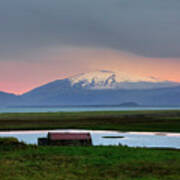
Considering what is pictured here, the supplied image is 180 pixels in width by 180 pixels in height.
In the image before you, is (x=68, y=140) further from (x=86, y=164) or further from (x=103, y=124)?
A: (x=103, y=124)

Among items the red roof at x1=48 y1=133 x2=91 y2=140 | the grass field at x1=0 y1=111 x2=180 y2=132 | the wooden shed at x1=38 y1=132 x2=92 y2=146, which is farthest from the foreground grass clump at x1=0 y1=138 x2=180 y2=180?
the grass field at x1=0 y1=111 x2=180 y2=132

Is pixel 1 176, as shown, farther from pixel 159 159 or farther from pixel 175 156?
pixel 175 156

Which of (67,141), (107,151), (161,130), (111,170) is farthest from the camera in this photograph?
(161,130)

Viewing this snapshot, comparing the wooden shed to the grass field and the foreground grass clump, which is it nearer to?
the foreground grass clump

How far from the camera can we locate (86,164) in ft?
109

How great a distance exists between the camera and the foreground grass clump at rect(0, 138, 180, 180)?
2808 centimetres

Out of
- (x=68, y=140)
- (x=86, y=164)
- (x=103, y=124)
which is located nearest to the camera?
(x=86, y=164)

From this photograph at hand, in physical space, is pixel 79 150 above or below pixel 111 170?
above

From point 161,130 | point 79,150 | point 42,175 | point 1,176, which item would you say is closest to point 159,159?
point 79,150

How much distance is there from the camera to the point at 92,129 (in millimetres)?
98750

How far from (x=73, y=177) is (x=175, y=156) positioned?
46.0 feet

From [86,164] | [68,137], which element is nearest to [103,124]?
[68,137]

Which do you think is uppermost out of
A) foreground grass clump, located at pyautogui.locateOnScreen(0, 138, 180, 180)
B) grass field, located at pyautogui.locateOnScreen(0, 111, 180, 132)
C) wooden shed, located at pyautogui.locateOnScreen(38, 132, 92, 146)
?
grass field, located at pyautogui.locateOnScreen(0, 111, 180, 132)

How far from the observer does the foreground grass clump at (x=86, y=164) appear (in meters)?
28.1
